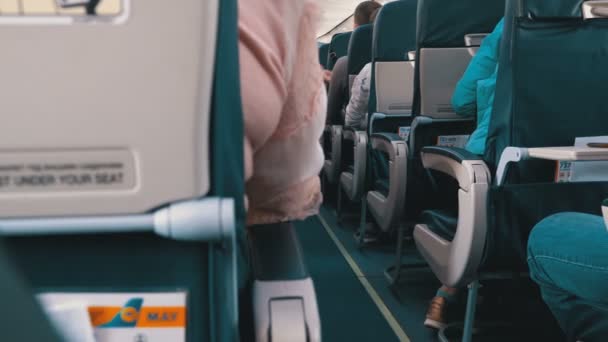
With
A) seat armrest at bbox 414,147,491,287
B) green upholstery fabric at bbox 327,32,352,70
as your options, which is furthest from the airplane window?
green upholstery fabric at bbox 327,32,352,70

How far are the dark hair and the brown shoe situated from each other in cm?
294

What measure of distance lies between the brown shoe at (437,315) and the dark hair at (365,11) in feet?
9.65

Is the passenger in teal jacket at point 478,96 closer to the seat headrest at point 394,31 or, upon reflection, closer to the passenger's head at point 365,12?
the seat headrest at point 394,31

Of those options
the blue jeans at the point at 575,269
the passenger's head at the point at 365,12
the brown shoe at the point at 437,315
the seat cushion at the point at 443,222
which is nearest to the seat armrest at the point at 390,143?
the seat cushion at the point at 443,222

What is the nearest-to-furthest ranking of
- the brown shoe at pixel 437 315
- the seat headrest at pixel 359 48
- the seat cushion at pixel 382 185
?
the brown shoe at pixel 437 315 → the seat cushion at pixel 382 185 → the seat headrest at pixel 359 48

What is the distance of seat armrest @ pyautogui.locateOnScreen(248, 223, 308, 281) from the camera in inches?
32.8

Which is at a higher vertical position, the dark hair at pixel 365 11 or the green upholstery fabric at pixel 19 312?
the dark hair at pixel 365 11

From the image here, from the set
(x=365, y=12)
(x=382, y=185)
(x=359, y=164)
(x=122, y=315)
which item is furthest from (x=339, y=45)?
(x=122, y=315)

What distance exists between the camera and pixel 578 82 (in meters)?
1.84

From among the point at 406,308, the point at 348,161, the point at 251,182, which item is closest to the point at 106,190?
the point at 251,182

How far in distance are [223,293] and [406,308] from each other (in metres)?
2.28

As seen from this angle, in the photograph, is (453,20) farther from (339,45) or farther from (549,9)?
(339,45)

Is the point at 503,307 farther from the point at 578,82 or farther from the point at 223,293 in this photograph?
the point at 223,293

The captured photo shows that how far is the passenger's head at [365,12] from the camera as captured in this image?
184 inches
